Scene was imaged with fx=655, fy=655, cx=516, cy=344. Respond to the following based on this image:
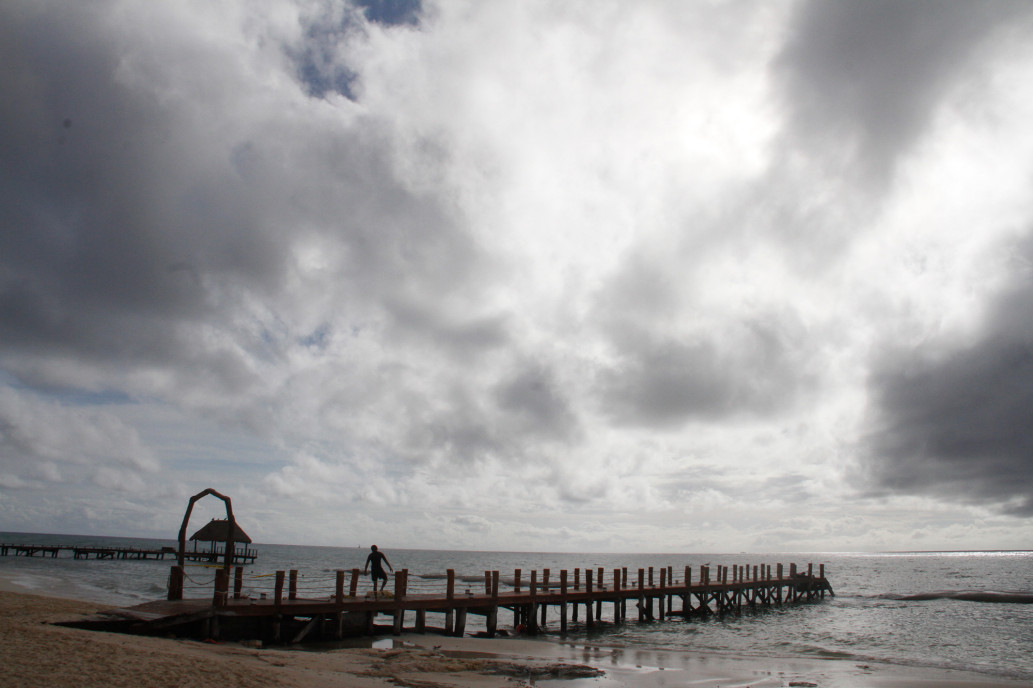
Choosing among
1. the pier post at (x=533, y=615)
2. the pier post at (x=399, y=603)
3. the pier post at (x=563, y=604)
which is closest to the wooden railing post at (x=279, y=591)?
the pier post at (x=399, y=603)

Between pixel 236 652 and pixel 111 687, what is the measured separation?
18.0 ft

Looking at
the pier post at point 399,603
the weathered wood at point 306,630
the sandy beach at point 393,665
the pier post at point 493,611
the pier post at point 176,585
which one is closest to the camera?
the sandy beach at point 393,665

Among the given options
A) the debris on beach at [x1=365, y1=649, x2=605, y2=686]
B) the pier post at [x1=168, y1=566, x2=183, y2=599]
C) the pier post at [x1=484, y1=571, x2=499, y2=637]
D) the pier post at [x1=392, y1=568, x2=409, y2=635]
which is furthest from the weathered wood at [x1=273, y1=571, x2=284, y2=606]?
the pier post at [x1=484, y1=571, x2=499, y2=637]

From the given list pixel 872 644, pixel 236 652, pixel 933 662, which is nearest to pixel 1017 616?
pixel 872 644

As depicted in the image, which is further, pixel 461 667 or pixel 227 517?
pixel 227 517

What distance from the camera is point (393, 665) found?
1541 cm

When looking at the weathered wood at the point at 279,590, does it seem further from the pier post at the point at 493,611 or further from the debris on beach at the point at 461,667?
the pier post at the point at 493,611

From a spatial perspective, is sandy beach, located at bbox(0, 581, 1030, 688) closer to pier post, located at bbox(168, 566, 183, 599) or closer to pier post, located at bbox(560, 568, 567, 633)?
pier post, located at bbox(168, 566, 183, 599)

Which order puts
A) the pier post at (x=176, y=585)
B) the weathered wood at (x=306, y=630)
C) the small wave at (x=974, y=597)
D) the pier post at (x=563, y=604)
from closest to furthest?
the pier post at (x=176, y=585) < the weathered wood at (x=306, y=630) < the pier post at (x=563, y=604) < the small wave at (x=974, y=597)

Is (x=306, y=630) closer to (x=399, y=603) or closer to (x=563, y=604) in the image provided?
(x=399, y=603)

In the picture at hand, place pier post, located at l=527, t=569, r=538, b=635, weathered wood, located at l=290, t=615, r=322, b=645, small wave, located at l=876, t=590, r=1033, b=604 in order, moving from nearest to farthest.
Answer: weathered wood, located at l=290, t=615, r=322, b=645 → pier post, located at l=527, t=569, r=538, b=635 → small wave, located at l=876, t=590, r=1033, b=604

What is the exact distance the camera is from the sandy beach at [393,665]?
1056 cm

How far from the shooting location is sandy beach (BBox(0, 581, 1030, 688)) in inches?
416

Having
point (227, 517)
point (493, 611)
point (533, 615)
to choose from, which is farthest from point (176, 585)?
point (533, 615)
